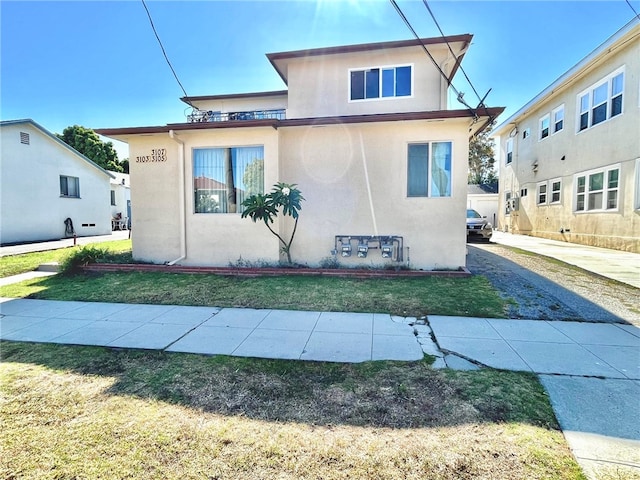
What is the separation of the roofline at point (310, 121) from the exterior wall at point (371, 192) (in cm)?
33

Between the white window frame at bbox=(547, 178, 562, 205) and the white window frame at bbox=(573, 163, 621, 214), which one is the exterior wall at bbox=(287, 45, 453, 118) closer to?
the white window frame at bbox=(573, 163, 621, 214)

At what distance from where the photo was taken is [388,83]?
1020 centimetres

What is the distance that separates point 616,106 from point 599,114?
0.98 meters

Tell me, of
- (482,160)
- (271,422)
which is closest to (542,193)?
(271,422)

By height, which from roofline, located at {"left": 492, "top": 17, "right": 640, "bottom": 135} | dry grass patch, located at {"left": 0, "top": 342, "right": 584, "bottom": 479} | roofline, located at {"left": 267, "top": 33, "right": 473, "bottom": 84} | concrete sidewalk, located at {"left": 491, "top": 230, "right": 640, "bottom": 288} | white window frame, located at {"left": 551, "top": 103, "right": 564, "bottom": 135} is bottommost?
dry grass patch, located at {"left": 0, "top": 342, "right": 584, "bottom": 479}

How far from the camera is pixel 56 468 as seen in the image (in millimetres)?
2121

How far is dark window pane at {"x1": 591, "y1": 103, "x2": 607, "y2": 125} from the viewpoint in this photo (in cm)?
1238

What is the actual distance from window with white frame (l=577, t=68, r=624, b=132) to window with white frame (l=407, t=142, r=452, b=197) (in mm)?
8726

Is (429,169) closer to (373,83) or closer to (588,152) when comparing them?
(373,83)

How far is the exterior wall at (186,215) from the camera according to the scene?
28.4ft

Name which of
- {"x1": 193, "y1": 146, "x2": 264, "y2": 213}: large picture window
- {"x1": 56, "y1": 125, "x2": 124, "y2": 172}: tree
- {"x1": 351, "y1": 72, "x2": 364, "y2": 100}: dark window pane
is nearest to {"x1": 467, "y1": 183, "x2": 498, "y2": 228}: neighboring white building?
{"x1": 351, "y1": 72, "x2": 364, "y2": 100}: dark window pane

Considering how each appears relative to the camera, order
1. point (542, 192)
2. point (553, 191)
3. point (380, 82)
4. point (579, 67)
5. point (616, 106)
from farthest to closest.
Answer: point (542, 192)
point (553, 191)
point (579, 67)
point (616, 106)
point (380, 82)

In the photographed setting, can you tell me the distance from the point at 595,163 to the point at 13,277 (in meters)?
19.8

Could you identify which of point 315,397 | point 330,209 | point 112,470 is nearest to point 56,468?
point 112,470
